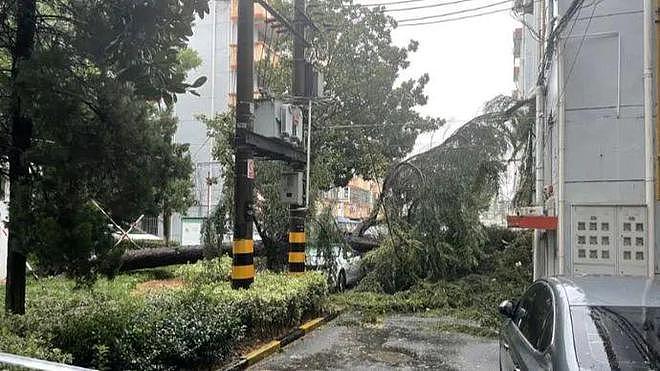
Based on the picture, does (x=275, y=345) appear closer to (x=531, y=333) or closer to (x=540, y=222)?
(x=540, y=222)

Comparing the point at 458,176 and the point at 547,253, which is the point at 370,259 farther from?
the point at 547,253

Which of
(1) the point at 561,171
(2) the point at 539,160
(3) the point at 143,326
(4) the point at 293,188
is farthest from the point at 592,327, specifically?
(2) the point at 539,160

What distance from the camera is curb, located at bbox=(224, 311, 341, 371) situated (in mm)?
7289

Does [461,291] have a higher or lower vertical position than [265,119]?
lower

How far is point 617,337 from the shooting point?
12.4 ft

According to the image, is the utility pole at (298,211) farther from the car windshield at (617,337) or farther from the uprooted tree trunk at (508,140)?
the car windshield at (617,337)

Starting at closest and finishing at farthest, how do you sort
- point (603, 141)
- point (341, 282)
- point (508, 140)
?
point (603, 141) < point (508, 140) < point (341, 282)

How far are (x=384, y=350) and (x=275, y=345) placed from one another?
156 cm

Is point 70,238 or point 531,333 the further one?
point 70,238

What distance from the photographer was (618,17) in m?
8.35

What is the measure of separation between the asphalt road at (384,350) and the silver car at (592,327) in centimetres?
302

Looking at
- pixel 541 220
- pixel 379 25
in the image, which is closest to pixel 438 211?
pixel 541 220

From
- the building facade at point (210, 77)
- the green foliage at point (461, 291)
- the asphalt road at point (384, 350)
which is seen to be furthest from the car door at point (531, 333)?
the building facade at point (210, 77)

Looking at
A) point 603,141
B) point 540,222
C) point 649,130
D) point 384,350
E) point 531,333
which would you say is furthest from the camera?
point 540,222
